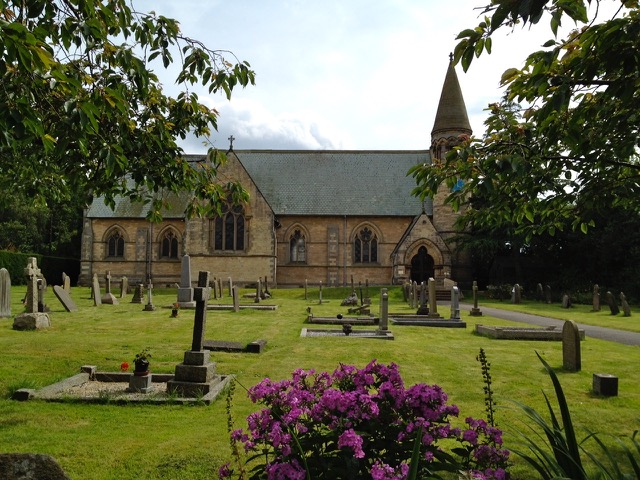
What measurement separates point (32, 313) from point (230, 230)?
816 inches

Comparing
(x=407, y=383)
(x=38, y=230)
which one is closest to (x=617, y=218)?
(x=407, y=383)

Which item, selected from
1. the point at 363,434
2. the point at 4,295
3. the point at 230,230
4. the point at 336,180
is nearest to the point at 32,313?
the point at 4,295

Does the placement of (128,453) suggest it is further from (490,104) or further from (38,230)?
(38,230)

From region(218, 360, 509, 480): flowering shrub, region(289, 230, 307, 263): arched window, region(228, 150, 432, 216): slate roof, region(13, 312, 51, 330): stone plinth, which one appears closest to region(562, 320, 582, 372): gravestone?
region(218, 360, 509, 480): flowering shrub

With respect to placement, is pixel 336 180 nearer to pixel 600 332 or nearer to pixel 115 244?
pixel 115 244

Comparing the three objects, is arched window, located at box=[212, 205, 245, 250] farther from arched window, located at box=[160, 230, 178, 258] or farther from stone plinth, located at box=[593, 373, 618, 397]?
stone plinth, located at box=[593, 373, 618, 397]

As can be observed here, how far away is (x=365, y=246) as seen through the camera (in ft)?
114

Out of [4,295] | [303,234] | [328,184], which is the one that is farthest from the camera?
[328,184]

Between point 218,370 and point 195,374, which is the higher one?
point 195,374

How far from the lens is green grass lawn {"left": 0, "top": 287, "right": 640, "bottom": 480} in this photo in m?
4.87

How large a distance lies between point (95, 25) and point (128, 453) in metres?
4.08

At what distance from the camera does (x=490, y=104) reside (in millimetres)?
5695

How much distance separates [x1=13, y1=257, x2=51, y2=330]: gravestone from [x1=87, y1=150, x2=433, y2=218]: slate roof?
20255 millimetres

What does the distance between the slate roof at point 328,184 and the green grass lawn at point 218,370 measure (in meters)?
18.6
